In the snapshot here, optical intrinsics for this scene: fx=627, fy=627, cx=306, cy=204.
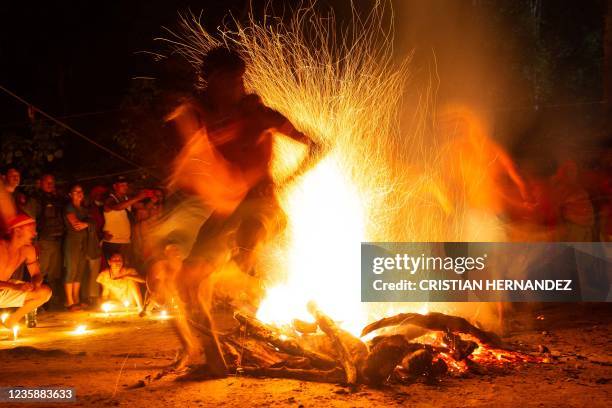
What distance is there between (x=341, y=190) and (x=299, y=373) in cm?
258

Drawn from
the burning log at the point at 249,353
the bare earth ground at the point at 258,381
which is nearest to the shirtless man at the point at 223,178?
the burning log at the point at 249,353

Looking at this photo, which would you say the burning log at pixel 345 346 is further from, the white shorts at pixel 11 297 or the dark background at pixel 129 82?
the dark background at pixel 129 82

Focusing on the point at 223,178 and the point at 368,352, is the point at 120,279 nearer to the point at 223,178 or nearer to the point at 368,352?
the point at 223,178

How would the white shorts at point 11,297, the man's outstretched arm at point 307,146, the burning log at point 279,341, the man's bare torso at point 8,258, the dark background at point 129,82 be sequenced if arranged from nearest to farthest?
the man's outstretched arm at point 307,146, the burning log at point 279,341, the white shorts at point 11,297, the man's bare torso at point 8,258, the dark background at point 129,82

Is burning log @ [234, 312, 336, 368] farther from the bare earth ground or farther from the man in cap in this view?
the man in cap

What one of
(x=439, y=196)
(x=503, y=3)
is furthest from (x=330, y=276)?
(x=503, y=3)

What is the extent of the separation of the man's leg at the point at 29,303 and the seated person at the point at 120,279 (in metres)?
2.07

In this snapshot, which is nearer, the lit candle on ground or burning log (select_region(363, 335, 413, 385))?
burning log (select_region(363, 335, 413, 385))

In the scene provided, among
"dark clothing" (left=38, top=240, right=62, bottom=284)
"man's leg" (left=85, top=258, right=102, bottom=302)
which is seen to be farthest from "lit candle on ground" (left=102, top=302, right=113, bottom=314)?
"dark clothing" (left=38, top=240, right=62, bottom=284)

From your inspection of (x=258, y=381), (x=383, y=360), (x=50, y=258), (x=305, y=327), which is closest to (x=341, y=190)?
(x=305, y=327)

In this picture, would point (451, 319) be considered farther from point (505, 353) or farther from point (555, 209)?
point (555, 209)

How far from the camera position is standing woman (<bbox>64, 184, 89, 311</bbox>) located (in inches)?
346

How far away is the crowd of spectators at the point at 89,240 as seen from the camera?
8.70m

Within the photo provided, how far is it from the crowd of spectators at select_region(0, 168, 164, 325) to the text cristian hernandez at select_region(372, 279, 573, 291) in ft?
12.1
